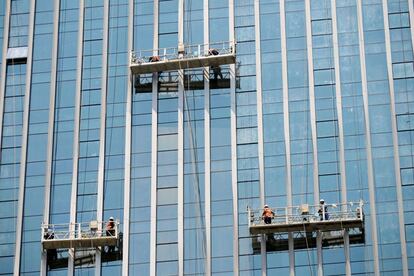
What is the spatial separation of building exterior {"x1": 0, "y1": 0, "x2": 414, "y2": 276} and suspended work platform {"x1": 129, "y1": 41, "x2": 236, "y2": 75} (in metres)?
0.65

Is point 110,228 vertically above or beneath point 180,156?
beneath

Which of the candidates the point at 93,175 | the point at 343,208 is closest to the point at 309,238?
the point at 343,208

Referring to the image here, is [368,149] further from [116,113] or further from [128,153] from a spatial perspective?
[116,113]

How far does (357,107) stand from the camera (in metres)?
90.4

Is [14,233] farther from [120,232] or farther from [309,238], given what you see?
[309,238]

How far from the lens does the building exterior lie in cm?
8781

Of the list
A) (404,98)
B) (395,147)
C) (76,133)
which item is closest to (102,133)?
(76,133)

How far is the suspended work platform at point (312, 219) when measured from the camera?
86875 millimetres

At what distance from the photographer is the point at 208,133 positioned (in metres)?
91.1

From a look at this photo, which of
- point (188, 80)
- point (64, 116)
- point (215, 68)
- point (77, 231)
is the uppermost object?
point (215, 68)

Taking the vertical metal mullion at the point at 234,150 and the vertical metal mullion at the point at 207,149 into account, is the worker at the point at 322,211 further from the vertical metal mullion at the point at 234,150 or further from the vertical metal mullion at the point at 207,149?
the vertical metal mullion at the point at 207,149

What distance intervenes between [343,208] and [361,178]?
2497mm

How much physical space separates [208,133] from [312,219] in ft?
32.5

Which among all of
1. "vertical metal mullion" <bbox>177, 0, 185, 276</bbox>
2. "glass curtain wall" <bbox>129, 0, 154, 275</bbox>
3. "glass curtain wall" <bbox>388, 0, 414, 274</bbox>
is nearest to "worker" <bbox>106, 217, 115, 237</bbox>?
"glass curtain wall" <bbox>129, 0, 154, 275</bbox>
